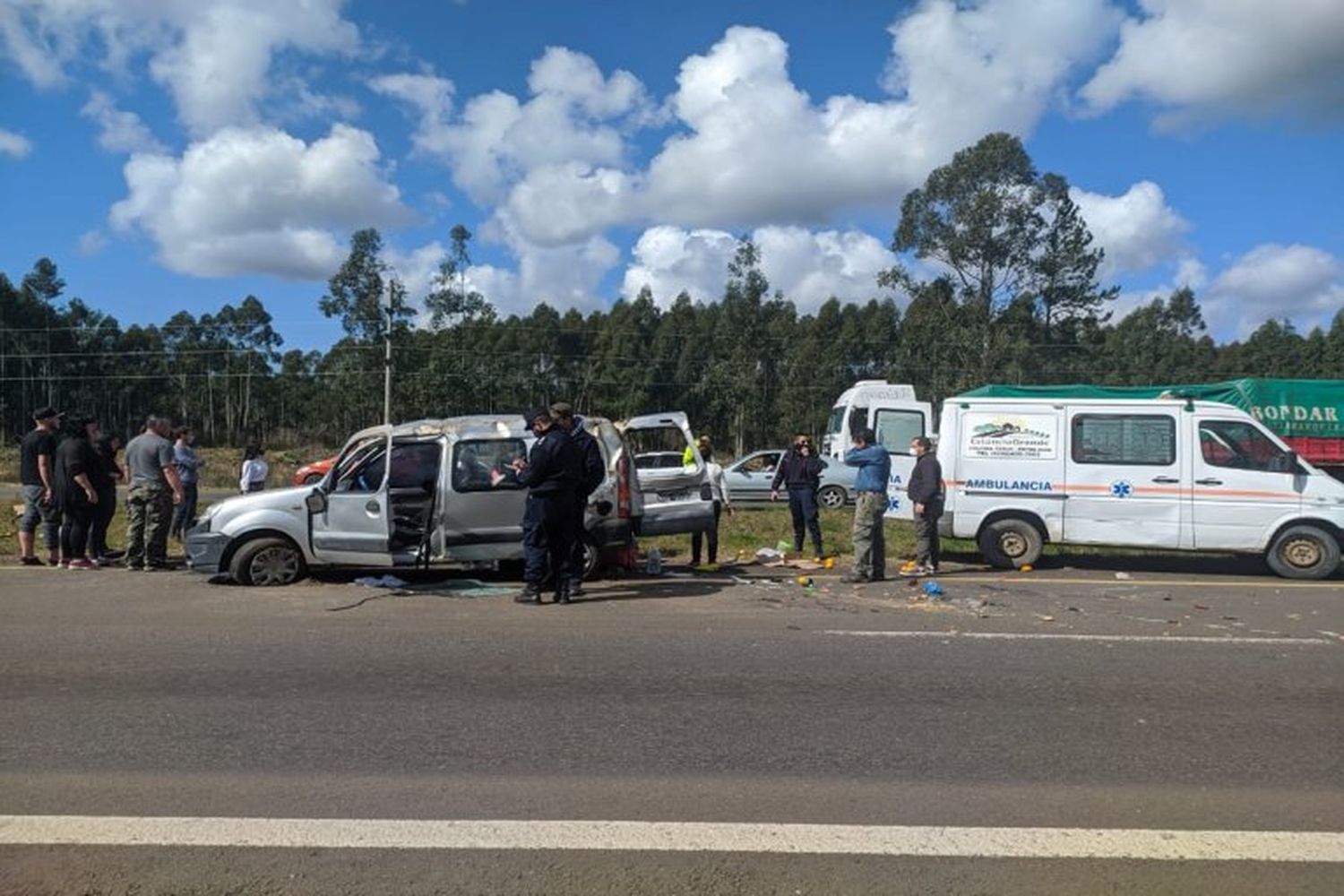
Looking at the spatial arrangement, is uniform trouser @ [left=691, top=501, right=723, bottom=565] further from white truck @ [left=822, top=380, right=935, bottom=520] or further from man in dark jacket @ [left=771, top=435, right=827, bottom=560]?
white truck @ [left=822, top=380, right=935, bottom=520]

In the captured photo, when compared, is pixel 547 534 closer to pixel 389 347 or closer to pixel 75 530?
pixel 75 530

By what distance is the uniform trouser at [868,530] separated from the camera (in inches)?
422

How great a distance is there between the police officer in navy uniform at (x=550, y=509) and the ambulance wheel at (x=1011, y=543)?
5.87 m

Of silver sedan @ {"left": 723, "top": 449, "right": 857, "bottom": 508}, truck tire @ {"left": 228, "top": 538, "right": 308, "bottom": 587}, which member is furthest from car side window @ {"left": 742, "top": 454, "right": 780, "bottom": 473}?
truck tire @ {"left": 228, "top": 538, "right": 308, "bottom": 587}

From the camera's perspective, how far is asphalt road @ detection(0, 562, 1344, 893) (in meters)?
3.57

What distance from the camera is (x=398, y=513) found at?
996cm

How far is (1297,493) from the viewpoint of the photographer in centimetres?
1151

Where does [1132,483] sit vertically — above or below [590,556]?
above

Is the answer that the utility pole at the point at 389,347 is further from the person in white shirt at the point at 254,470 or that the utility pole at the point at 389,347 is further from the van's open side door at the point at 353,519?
the van's open side door at the point at 353,519

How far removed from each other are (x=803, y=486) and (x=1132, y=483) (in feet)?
13.4

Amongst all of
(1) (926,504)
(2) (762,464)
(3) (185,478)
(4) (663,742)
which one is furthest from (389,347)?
(4) (663,742)

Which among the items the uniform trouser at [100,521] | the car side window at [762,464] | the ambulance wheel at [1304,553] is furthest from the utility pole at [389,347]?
the ambulance wheel at [1304,553]

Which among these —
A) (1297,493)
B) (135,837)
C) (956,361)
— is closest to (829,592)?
(1297,493)

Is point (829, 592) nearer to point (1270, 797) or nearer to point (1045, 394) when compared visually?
point (1270, 797)
